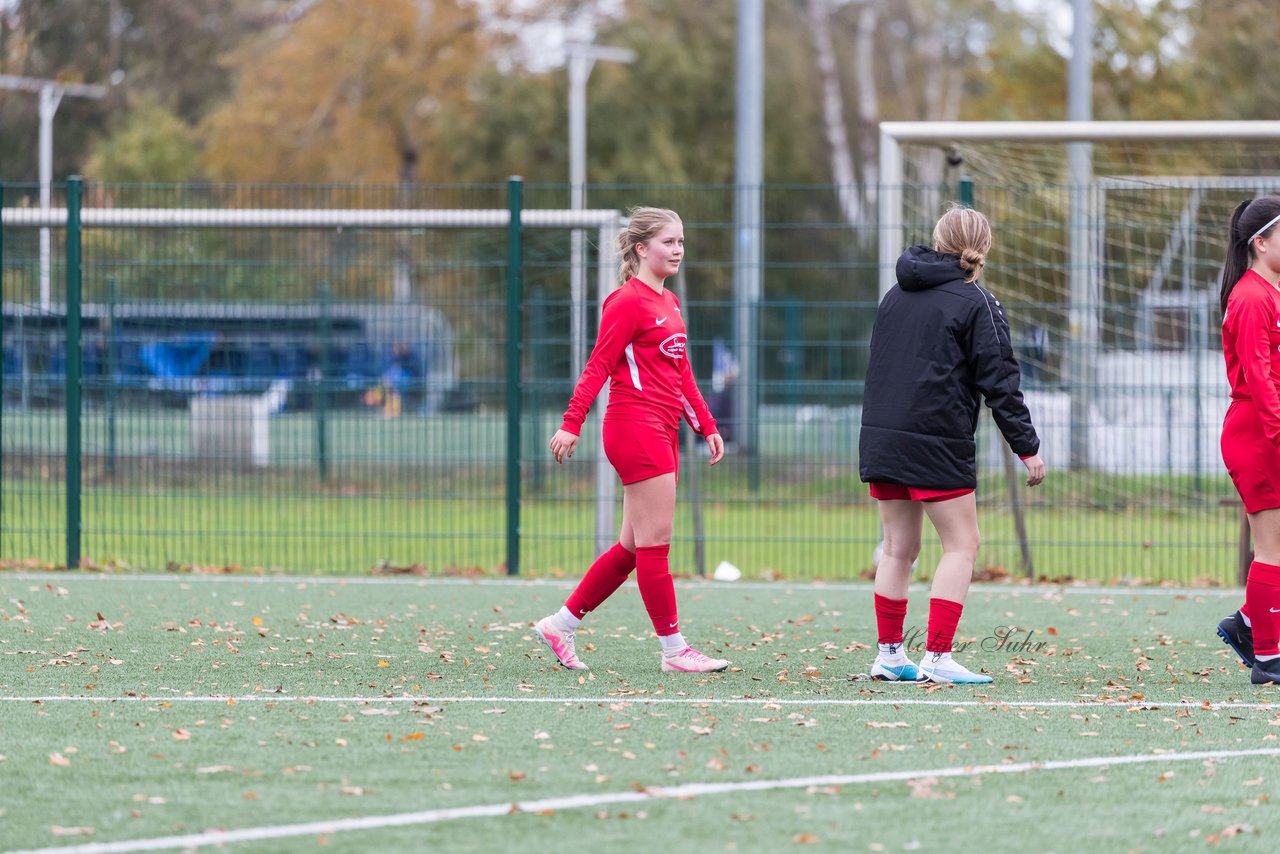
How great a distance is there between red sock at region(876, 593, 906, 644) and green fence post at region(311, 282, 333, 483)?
6273 millimetres

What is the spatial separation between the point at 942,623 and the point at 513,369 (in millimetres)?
4557

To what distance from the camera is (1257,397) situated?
20.1ft

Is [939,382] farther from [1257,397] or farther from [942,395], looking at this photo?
[1257,397]

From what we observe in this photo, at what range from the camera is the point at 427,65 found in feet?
115

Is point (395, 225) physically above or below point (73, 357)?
above

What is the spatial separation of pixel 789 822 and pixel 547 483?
295 inches

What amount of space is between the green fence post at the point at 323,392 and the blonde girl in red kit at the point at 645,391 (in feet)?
19.2

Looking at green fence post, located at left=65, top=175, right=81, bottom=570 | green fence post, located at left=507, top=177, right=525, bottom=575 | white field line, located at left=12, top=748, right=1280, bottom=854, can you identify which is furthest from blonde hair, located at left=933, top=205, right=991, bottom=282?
green fence post, located at left=65, top=175, right=81, bottom=570

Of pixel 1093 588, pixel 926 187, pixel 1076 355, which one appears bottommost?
pixel 1093 588

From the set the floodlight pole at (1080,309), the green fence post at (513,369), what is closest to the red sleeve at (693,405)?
the green fence post at (513,369)

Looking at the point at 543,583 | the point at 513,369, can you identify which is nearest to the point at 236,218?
the point at 513,369

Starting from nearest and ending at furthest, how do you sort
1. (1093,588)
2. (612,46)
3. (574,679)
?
1. (574,679)
2. (1093,588)
3. (612,46)

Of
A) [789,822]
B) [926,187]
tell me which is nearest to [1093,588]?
[926,187]

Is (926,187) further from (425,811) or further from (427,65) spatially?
(427,65)
